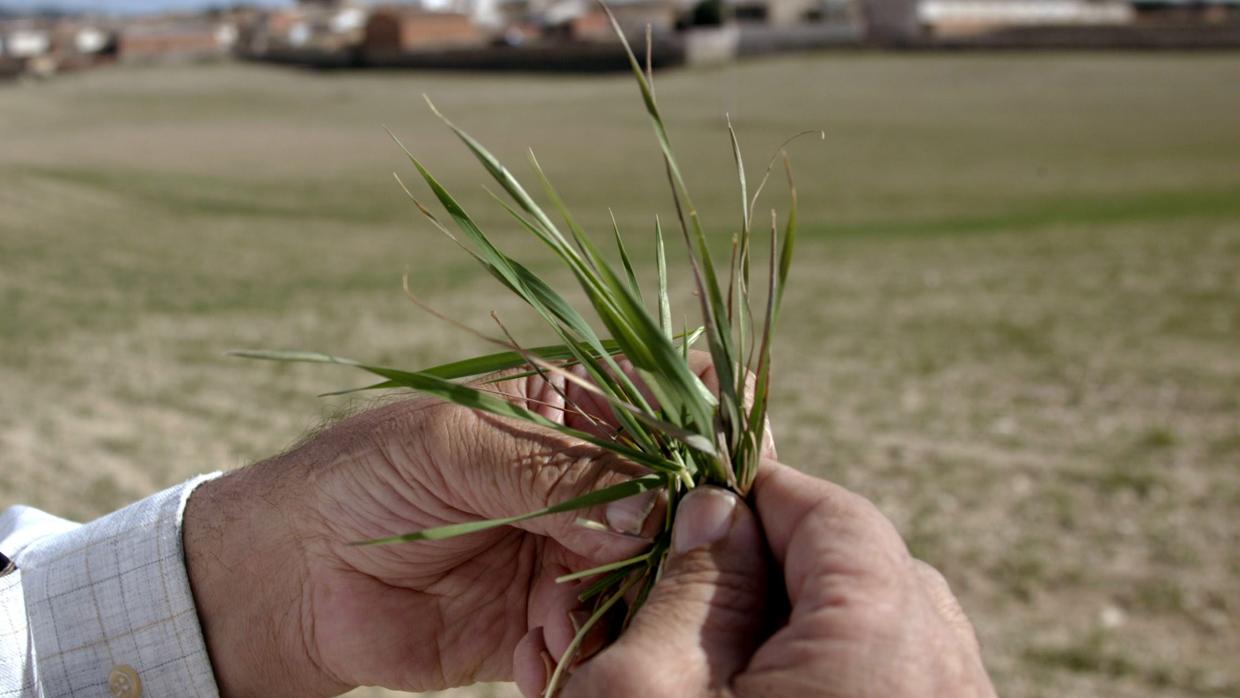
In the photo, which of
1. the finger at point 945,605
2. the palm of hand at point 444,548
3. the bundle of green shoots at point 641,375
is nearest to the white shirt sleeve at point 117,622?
the palm of hand at point 444,548

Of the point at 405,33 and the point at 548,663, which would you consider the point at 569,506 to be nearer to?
the point at 548,663

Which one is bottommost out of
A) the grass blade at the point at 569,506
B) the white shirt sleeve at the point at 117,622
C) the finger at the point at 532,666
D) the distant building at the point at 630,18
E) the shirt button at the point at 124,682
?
the distant building at the point at 630,18

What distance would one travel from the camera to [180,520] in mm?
1605

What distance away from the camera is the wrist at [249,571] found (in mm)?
1593

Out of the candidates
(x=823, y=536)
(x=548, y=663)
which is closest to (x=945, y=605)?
(x=823, y=536)

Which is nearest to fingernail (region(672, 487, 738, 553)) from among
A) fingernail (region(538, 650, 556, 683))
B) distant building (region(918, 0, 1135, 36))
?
fingernail (region(538, 650, 556, 683))

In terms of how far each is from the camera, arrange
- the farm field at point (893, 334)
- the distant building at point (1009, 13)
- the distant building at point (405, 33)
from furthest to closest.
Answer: the distant building at point (405, 33), the distant building at point (1009, 13), the farm field at point (893, 334)

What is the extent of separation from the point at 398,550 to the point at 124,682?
1.37 ft

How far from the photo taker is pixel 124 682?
1.57 metres

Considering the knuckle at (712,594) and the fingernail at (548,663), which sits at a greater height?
the knuckle at (712,594)

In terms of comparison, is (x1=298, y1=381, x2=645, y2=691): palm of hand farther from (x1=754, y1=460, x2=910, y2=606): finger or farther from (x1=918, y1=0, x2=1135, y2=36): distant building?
(x1=918, y1=0, x2=1135, y2=36): distant building

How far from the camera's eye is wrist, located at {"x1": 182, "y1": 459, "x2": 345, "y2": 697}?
62.7 inches

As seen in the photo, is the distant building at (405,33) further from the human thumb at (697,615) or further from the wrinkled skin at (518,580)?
the human thumb at (697,615)

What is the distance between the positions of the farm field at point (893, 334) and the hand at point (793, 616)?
831 mm
